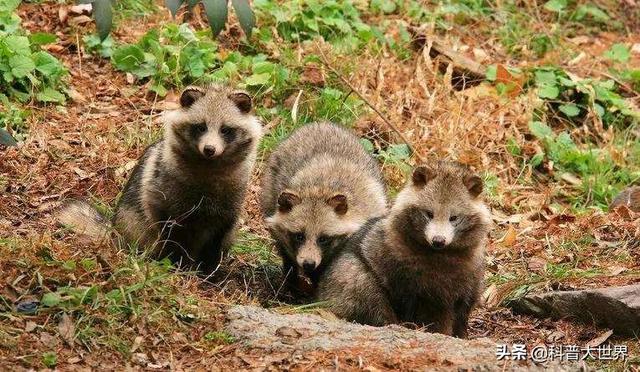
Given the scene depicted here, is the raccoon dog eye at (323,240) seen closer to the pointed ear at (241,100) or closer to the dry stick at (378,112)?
the pointed ear at (241,100)

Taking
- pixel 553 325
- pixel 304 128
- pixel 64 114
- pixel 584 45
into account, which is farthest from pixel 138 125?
pixel 584 45

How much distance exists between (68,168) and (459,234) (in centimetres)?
354

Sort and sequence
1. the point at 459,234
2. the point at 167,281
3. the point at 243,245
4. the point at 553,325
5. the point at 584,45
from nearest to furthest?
the point at 167,281 < the point at 459,234 < the point at 553,325 < the point at 243,245 < the point at 584,45

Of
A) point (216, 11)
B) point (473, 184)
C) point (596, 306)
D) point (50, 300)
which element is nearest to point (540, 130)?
point (596, 306)

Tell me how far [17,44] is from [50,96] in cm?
52

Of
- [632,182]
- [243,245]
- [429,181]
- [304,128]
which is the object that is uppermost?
[429,181]

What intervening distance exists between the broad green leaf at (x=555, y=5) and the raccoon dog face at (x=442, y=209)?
675 cm

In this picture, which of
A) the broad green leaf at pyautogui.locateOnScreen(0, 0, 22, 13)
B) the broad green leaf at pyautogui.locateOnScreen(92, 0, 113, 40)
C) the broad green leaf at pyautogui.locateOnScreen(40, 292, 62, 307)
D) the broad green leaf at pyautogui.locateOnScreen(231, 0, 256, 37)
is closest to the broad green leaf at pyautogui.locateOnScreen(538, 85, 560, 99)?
the broad green leaf at pyautogui.locateOnScreen(0, 0, 22, 13)

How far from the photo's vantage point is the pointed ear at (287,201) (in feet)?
24.1

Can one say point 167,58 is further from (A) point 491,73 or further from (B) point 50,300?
(B) point 50,300

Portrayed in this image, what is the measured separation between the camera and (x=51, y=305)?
544 centimetres

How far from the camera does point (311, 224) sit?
23.8 feet

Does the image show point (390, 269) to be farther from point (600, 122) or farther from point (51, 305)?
point (600, 122)

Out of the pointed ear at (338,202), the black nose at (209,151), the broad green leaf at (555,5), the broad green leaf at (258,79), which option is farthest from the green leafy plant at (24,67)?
the broad green leaf at (555,5)
